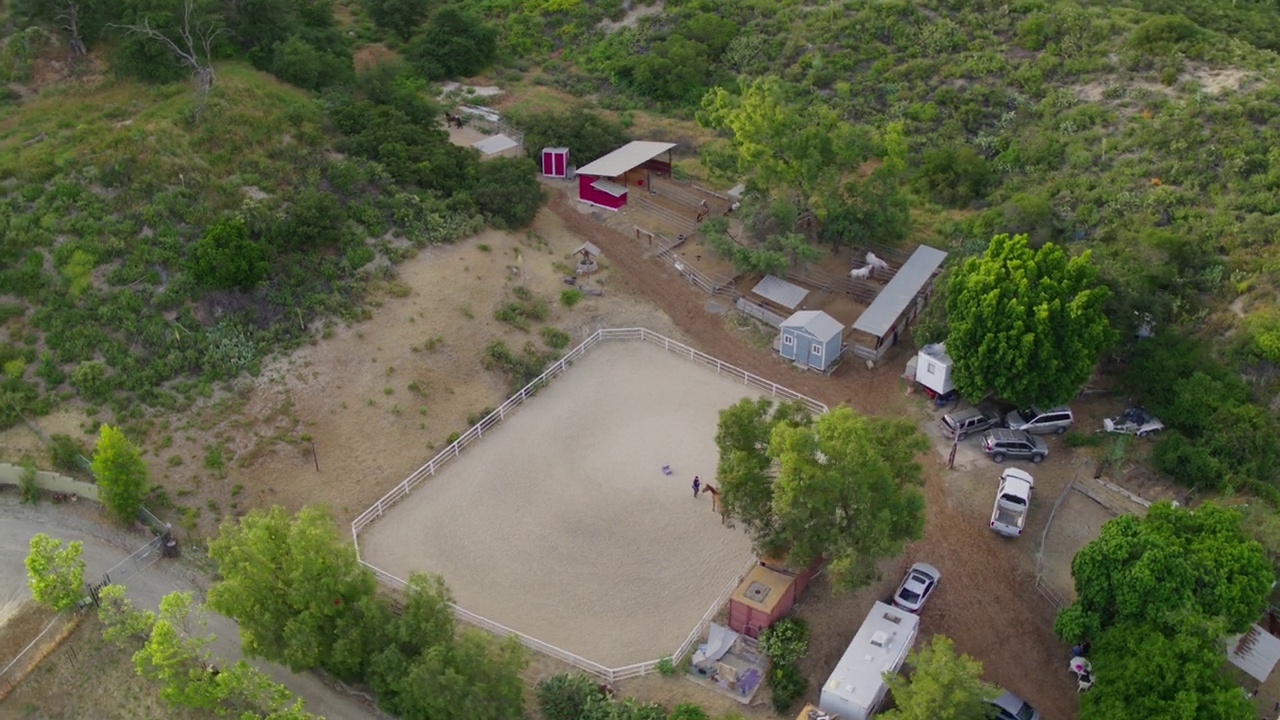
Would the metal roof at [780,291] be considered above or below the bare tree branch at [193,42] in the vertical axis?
below

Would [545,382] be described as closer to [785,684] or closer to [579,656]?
[579,656]

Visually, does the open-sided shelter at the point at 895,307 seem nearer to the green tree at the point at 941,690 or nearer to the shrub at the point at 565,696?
the green tree at the point at 941,690

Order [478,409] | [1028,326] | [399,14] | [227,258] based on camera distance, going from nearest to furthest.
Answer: [1028,326] → [478,409] → [227,258] → [399,14]

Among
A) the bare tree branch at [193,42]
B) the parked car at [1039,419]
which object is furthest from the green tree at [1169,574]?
the bare tree branch at [193,42]

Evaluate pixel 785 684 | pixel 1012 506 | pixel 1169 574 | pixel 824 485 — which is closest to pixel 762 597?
pixel 785 684

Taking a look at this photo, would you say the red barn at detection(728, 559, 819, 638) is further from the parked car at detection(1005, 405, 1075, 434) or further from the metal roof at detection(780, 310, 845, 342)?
the metal roof at detection(780, 310, 845, 342)

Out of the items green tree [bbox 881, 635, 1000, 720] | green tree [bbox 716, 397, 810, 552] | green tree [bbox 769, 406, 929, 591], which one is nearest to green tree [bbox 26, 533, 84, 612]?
green tree [bbox 716, 397, 810, 552]
